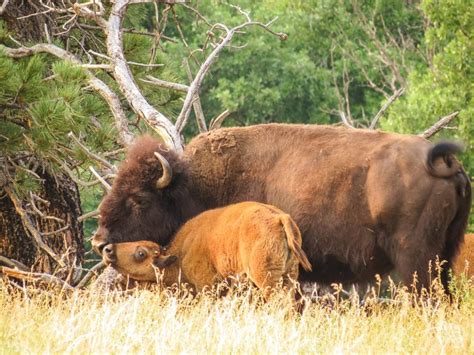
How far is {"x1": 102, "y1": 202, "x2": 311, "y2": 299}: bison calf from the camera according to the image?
8266mm

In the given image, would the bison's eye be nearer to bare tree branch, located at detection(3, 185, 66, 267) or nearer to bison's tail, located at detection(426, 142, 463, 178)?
bare tree branch, located at detection(3, 185, 66, 267)

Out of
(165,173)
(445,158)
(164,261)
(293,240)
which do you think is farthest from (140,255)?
(445,158)

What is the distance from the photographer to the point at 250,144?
957 cm

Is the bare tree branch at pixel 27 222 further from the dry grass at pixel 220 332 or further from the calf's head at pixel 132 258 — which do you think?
the dry grass at pixel 220 332

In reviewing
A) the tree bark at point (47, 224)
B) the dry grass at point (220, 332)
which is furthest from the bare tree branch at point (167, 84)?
the dry grass at point (220, 332)

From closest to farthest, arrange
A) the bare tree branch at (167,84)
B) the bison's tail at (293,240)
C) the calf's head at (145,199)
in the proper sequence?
the bison's tail at (293,240) < the calf's head at (145,199) < the bare tree branch at (167,84)

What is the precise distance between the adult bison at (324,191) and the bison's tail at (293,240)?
0.73m

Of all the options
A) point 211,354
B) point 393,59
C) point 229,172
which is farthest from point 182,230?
point 393,59

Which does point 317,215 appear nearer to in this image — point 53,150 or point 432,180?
point 432,180

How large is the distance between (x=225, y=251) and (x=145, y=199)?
126 centimetres

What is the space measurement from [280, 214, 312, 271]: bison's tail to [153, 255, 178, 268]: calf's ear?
54.3 inches

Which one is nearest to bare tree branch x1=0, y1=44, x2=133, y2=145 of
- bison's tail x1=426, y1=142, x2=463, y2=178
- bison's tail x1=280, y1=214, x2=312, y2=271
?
bison's tail x1=280, y1=214, x2=312, y2=271

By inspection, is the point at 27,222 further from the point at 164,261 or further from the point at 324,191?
the point at 324,191

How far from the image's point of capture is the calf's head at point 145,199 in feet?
31.7
